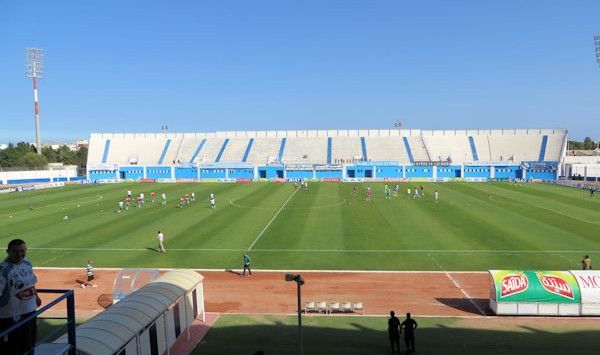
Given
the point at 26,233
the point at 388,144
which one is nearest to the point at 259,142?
the point at 388,144

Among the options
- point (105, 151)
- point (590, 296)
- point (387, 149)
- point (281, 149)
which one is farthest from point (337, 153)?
point (590, 296)

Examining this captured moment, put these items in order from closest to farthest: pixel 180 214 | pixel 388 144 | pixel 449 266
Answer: pixel 449 266, pixel 180 214, pixel 388 144

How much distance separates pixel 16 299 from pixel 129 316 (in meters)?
5.42

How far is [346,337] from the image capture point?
48.9 ft

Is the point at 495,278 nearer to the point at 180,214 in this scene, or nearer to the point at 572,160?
the point at 180,214

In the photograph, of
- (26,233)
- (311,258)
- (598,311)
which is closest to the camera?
(598,311)

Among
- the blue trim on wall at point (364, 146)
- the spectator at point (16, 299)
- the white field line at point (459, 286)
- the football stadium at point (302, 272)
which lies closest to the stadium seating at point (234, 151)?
the blue trim on wall at point (364, 146)

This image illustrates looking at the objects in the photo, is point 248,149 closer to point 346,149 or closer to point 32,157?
point 346,149

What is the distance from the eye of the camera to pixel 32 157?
3959 inches

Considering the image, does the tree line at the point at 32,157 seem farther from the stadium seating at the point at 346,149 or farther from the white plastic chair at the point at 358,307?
the white plastic chair at the point at 358,307

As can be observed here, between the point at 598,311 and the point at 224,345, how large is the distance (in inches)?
550

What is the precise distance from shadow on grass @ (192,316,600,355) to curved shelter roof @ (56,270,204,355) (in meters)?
2.14

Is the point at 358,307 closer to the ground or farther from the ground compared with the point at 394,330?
closer to the ground

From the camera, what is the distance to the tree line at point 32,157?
10012 cm
